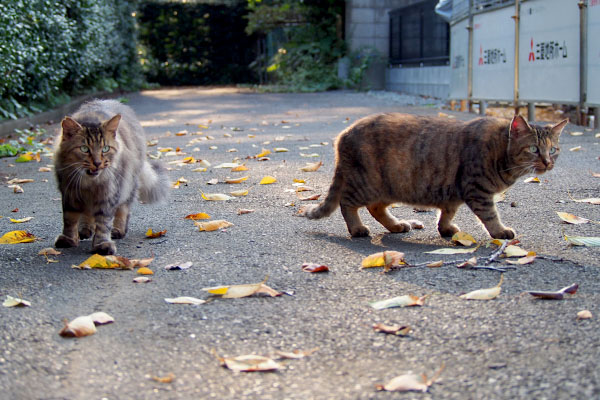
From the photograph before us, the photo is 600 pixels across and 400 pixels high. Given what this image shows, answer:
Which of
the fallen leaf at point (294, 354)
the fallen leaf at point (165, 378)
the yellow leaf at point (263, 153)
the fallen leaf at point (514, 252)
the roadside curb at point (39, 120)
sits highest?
the roadside curb at point (39, 120)

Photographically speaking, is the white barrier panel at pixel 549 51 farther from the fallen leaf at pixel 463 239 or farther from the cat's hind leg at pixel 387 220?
the fallen leaf at pixel 463 239

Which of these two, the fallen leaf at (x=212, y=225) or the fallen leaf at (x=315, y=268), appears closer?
the fallen leaf at (x=315, y=268)

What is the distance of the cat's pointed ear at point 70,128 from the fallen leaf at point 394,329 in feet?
7.03

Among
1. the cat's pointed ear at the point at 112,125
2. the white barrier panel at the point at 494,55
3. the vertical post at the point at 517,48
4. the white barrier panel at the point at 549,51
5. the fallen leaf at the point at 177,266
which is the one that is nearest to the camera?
the fallen leaf at the point at 177,266

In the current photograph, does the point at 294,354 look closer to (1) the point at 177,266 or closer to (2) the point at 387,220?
(1) the point at 177,266

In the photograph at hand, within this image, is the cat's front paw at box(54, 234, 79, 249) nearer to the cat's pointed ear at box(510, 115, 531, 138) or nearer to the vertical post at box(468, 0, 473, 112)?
the cat's pointed ear at box(510, 115, 531, 138)

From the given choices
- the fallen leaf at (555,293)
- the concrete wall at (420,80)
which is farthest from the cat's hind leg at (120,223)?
the concrete wall at (420,80)

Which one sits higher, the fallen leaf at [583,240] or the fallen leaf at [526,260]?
the fallen leaf at [583,240]

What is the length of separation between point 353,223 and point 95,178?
1.52m

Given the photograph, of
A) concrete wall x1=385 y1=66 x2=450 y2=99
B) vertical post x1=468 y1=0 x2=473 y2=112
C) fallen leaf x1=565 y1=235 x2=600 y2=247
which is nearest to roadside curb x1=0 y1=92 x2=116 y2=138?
vertical post x1=468 y1=0 x2=473 y2=112

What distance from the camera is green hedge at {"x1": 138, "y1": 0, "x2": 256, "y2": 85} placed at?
29820mm

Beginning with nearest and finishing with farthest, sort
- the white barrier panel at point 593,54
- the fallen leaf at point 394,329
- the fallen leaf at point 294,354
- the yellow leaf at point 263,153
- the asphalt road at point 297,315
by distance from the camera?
the asphalt road at point 297,315 < the fallen leaf at point 294,354 < the fallen leaf at point 394,329 < the yellow leaf at point 263,153 < the white barrier panel at point 593,54

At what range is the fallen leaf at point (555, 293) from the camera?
2.90 m

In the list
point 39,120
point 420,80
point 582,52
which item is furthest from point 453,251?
point 420,80
